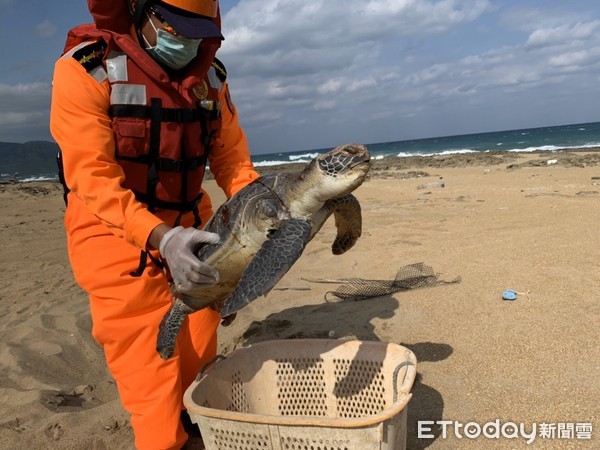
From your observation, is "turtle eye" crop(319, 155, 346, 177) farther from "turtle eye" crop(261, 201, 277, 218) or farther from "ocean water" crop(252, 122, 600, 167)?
"ocean water" crop(252, 122, 600, 167)

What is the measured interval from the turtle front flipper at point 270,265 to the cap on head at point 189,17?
0.93 metres

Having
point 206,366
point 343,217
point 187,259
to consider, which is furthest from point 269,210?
point 206,366

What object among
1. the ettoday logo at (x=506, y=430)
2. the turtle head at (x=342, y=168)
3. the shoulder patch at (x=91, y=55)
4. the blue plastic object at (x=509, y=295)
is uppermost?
the shoulder patch at (x=91, y=55)

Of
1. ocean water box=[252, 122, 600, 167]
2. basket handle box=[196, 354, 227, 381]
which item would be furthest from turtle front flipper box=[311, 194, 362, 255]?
ocean water box=[252, 122, 600, 167]

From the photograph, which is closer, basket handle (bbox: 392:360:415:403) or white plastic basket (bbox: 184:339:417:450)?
white plastic basket (bbox: 184:339:417:450)

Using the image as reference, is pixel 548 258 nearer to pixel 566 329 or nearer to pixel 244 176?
pixel 566 329

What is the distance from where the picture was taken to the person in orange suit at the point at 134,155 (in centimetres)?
209

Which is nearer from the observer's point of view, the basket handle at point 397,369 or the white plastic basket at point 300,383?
the white plastic basket at point 300,383

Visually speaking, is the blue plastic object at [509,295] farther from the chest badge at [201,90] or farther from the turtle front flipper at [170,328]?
the chest badge at [201,90]

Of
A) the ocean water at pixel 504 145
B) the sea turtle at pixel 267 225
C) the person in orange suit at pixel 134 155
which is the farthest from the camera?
the ocean water at pixel 504 145

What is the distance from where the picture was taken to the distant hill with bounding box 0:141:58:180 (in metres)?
41.7

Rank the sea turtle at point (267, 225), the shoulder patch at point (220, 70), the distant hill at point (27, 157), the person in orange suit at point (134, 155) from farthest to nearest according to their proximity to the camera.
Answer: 1. the distant hill at point (27, 157)
2. the shoulder patch at point (220, 70)
3. the person in orange suit at point (134, 155)
4. the sea turtle at point (267, 225)

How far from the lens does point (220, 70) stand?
279 centimetres

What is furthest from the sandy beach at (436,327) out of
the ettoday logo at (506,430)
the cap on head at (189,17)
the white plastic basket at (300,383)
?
the cap on head at (189,17)
